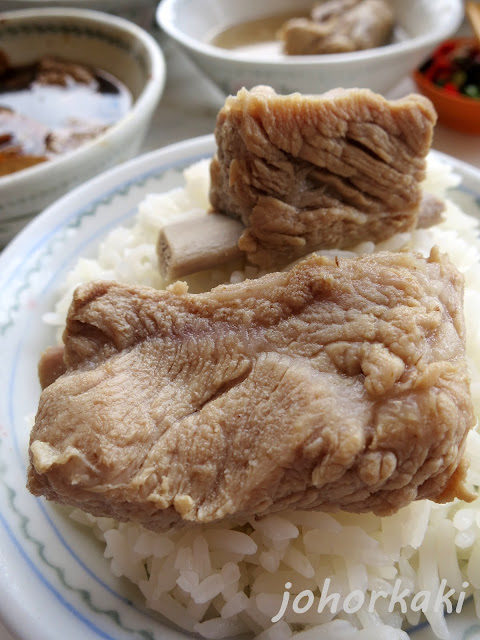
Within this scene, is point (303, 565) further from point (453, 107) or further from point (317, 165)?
point (453, 107)

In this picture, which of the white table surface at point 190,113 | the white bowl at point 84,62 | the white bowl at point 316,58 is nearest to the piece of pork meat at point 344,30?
the white bowl at point 316,58

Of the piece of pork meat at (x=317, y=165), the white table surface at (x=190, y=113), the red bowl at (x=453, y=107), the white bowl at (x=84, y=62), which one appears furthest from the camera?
the white table surface at (x=190, y=113)

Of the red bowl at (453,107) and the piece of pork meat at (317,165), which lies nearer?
the piece of pork meat at (317,165)

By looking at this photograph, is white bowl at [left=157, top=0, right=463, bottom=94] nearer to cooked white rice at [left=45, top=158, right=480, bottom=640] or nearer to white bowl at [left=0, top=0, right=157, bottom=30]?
white bowl at [left=0, top=0, right=157, bottom=30]

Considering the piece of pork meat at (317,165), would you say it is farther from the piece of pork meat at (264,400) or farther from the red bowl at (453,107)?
the red bowl at (453,107)

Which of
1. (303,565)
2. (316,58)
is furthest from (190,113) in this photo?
(303,565)

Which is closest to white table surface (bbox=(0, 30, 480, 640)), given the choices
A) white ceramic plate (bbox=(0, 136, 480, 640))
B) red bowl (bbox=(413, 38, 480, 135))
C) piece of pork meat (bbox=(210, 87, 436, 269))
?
red bowl (bbox=(413, 38, 480, 135))

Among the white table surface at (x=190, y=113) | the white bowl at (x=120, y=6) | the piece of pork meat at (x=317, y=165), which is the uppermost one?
the piece of pork meat at (x=317, y=165)
